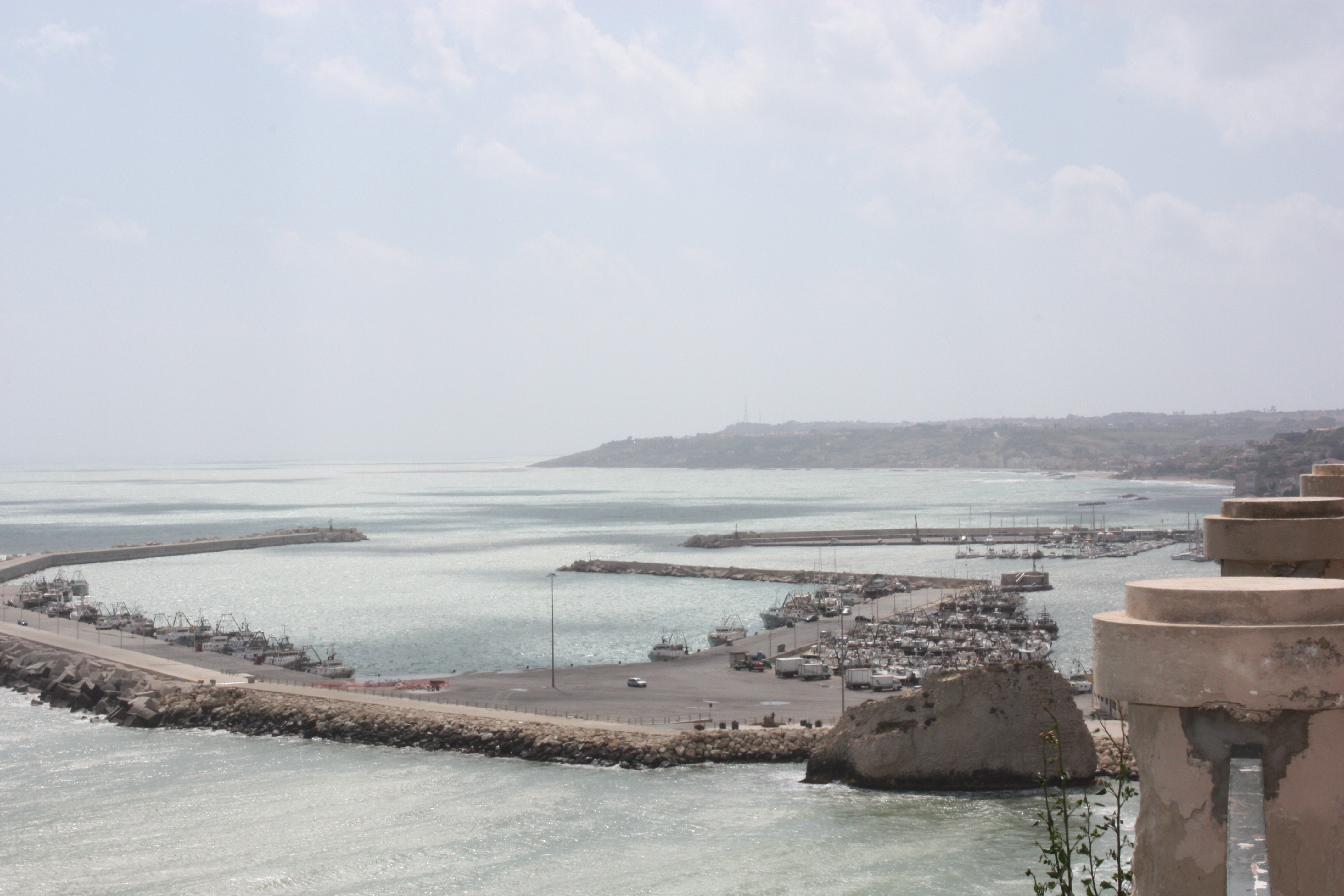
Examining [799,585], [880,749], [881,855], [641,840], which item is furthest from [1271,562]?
[799,585]

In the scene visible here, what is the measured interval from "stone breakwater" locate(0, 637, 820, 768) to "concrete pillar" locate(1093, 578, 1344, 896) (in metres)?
28.7

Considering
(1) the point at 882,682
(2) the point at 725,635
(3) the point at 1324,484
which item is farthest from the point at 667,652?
(3) the point at 1324,484

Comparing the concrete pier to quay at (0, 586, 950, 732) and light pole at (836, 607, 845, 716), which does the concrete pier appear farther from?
quay at (0, 586, 950, 732)

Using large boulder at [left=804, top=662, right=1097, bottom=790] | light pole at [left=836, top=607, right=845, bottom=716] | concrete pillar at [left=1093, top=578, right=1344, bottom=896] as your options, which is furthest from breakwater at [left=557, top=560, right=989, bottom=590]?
concrete pillar at [left=1093, top=578, right=1344, bottom=896]

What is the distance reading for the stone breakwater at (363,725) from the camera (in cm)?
3269

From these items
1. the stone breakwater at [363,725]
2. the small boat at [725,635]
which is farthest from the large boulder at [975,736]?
the small boat at [725,635]

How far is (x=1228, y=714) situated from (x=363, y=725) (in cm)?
3534

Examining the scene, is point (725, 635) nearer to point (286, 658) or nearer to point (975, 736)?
point (286, 658)

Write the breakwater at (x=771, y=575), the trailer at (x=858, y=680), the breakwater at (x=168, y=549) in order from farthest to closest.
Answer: the breakwater at (x=168, y=549) → the breakwater at (x=771, y=575) → the trailer at (x=858, y=680)

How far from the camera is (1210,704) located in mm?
4078

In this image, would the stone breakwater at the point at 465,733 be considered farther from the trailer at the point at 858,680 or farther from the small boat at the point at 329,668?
the trailer at the point at 858,680

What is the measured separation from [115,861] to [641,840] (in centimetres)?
1096

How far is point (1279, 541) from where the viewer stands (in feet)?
23.0

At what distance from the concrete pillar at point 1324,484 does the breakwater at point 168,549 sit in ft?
320
